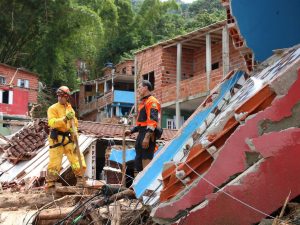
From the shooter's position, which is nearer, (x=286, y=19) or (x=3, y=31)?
(x=286, y=19)

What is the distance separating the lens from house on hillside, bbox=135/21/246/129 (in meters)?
22.0

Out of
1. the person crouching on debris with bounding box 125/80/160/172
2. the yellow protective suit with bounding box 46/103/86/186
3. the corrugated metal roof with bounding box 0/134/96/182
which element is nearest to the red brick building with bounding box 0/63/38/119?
the corrugated metal roof with bounding box 0/134/96/182

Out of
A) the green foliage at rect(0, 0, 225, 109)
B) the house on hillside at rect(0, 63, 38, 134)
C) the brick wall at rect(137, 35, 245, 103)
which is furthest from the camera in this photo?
the green foliage at rect(0, 0, 225, 109)

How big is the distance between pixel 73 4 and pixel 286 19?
28.4 metres

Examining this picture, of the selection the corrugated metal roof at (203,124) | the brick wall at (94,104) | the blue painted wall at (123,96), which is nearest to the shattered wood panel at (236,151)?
the corrugated metal roof at (203,124)

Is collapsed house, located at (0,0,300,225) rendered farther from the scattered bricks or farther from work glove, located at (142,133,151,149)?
the scattered bricks

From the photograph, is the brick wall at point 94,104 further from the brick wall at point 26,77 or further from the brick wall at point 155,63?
the brick wall at point 155,63

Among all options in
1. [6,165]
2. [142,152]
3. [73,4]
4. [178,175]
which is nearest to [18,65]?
[73,4]

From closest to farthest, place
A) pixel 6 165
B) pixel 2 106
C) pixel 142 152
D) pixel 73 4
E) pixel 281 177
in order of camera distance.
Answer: pixel 281 177 < pixel 142 152 < pixel 6 165 < pixel 2 106 < pixel 73 4

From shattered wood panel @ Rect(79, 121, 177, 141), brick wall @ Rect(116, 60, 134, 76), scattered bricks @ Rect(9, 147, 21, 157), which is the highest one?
brick wall @ Rect(116, 60, 134, 76)

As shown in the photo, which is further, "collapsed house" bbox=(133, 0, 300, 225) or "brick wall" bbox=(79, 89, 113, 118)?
"brick wall" bbox=(79, 89, 113, 118)

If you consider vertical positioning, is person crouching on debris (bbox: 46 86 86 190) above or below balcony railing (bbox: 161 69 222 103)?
below

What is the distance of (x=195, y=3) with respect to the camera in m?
65.5

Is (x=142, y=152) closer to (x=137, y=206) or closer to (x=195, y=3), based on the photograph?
(x=137, y=206)
